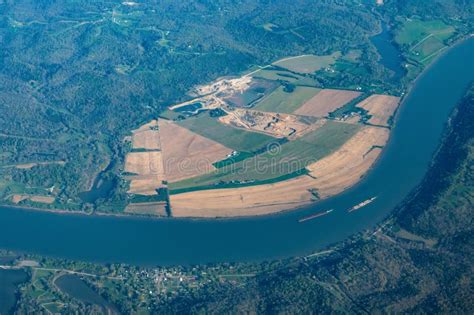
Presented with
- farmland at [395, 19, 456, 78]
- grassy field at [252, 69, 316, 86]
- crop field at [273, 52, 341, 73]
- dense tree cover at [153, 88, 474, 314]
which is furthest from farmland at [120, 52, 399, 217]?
farmland at [395, 19, 456, 78]

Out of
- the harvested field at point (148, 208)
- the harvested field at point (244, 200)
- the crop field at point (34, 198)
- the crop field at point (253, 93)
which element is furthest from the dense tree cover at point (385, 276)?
the crop field at point (253, 93)

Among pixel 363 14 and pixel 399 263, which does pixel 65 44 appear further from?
pixel 399 263

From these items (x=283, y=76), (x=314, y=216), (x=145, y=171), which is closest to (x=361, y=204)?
(x=314, y=216)

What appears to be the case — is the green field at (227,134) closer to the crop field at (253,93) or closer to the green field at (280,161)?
the green field at (280,161)

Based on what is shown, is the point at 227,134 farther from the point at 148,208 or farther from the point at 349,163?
the point at 148,208

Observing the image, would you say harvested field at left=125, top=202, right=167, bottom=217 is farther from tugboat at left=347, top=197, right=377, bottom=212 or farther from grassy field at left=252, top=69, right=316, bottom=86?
grassy field at left=252, top=69, right=316, bottom=86

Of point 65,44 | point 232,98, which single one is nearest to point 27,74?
point 65,44
